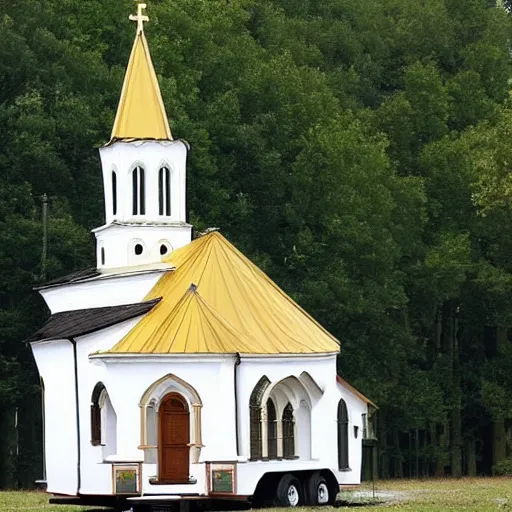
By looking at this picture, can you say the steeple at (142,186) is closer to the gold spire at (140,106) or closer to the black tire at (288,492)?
the gold spire at (140,106)

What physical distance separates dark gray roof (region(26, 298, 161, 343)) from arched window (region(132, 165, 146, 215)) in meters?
2.87

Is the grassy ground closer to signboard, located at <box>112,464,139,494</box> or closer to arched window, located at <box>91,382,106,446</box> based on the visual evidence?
arched window, located at <box>91,382,106,446</box>

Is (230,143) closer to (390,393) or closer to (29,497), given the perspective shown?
(390,393)

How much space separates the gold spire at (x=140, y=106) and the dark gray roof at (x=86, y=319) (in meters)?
4.67

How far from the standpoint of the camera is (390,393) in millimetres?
76375

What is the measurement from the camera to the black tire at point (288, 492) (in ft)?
153

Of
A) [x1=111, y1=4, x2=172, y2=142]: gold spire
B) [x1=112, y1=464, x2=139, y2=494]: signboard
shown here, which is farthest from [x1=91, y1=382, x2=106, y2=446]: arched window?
[x1=111, y1=4, x2=172, y2=142]: gold spire

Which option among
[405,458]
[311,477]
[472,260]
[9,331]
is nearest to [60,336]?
[311,477]

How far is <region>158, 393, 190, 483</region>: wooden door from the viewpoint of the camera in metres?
46.2

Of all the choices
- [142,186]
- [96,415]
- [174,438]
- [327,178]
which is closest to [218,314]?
[174,438]

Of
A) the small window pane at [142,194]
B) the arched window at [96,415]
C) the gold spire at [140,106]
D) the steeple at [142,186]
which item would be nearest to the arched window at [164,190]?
the steeple at [142,186]

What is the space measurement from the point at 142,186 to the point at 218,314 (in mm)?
5919

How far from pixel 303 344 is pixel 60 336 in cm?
616

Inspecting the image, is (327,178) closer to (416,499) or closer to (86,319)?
(86,319)
